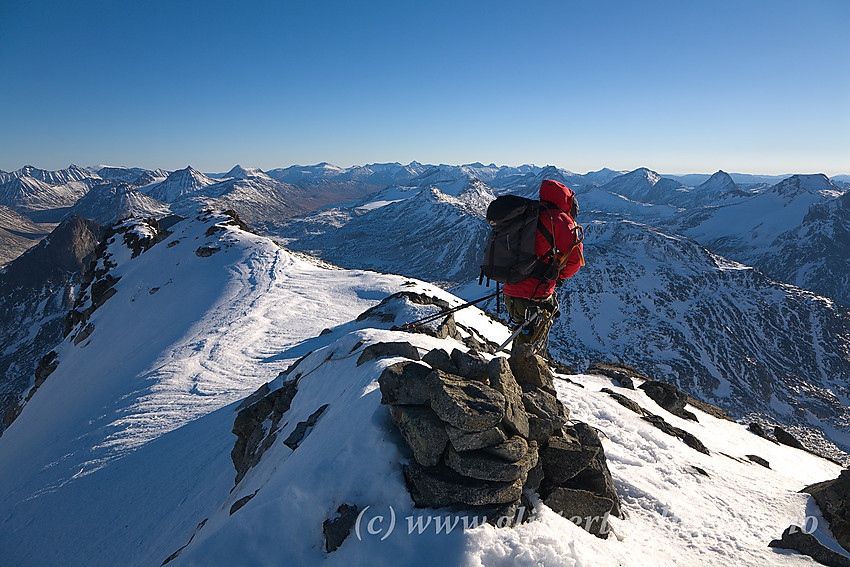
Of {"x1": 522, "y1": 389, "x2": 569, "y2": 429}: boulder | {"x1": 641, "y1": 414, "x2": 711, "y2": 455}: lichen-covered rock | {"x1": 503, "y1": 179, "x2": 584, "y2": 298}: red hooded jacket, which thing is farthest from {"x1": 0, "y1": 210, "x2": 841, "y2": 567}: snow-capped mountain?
{"x1": 503, "y1": 179, "x2": 584, "y2": 298}: red hooded jacket

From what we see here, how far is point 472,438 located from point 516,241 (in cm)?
413

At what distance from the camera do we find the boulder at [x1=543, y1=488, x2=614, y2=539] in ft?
21.7

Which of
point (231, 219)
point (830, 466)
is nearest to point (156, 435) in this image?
point (830, 466)

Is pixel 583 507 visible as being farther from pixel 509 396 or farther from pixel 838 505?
pixel 838 505

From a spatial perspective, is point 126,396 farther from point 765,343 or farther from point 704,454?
point 765,343

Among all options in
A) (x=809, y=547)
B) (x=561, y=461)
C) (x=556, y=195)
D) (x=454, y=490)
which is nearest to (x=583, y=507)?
(x=561, y=461)

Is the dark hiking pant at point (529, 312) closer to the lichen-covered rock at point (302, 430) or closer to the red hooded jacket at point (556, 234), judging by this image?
the red hooded jacket at point (556, 234)

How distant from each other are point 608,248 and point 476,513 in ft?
716

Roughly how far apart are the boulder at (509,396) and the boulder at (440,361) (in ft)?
3.06

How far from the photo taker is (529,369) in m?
9.30

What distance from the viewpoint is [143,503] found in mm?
14430

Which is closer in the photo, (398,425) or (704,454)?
(398,425)

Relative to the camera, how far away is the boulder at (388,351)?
11312 mm

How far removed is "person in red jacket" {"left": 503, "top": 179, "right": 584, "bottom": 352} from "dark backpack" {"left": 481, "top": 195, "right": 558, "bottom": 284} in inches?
4.5
